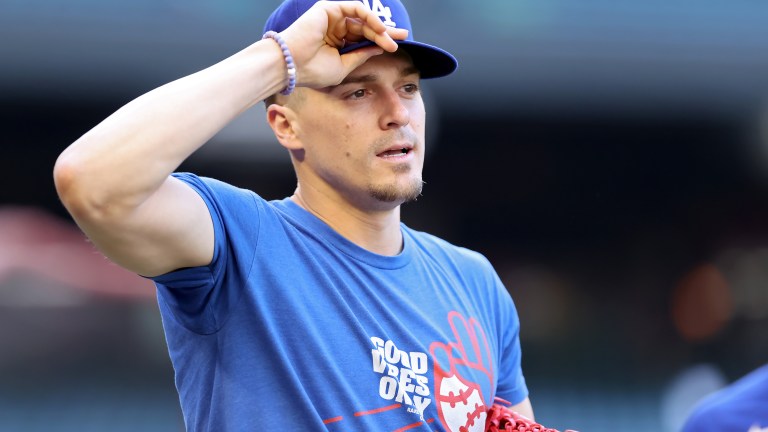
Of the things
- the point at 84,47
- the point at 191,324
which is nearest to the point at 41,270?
the point at 84,47

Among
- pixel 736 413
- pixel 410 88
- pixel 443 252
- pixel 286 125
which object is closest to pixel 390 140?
pixel 410 88

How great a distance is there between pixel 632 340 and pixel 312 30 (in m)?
8.88

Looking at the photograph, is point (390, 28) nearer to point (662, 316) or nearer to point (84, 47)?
point (84, 47)

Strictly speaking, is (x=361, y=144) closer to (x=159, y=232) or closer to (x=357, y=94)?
(x=357, y=94)

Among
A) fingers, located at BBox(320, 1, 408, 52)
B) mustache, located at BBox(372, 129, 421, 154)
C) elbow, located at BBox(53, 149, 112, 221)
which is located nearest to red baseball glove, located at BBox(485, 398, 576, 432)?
mustache, located at BBox(372, 129, 421, 154)

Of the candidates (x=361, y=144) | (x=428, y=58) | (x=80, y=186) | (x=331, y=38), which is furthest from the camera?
(x=428, y=58)

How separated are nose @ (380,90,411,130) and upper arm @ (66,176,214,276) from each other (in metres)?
0.56

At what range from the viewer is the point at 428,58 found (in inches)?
102

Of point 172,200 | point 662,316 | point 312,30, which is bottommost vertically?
point 662,316

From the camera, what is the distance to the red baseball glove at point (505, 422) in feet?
8.18

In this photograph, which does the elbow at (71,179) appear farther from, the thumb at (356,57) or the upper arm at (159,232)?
the thumb at (356,57)

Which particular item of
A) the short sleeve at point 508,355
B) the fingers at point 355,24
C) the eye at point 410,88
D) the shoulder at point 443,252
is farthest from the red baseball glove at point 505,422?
the fingers at point 355,24

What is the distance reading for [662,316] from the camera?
10562 millimetres

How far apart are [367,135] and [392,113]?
81 millimetres
